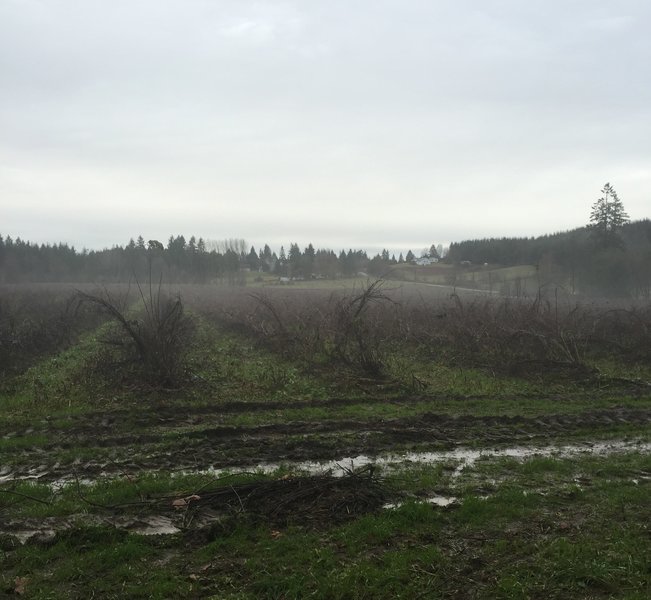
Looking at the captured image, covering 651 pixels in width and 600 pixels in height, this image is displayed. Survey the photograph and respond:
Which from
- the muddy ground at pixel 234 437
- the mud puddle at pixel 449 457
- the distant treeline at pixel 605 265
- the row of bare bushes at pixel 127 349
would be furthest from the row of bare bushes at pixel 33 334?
the distant treeline at pixel 605 265

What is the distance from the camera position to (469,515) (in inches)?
203

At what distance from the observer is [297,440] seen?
809 cm

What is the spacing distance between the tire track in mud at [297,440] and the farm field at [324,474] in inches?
1.9

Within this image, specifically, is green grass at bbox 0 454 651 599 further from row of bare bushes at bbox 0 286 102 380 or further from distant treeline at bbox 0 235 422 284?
distant treeline at bbox 0 235 422 284

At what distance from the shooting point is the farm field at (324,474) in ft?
13.5

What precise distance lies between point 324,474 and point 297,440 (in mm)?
1928

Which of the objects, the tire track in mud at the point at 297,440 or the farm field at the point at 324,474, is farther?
the tire track in mud at the point at 297,440

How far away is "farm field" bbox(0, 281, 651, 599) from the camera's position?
161 inches

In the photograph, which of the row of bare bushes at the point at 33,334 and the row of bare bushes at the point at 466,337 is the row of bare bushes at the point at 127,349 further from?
the row of bare bushes at the point at 466,337

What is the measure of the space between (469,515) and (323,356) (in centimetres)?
1073

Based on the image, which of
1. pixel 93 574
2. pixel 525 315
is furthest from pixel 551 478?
pixel 525 315

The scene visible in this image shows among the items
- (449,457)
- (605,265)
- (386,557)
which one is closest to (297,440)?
(449,457)

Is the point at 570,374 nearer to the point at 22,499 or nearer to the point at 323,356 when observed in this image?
the point at 323,356

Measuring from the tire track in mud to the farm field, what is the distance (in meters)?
0.05
